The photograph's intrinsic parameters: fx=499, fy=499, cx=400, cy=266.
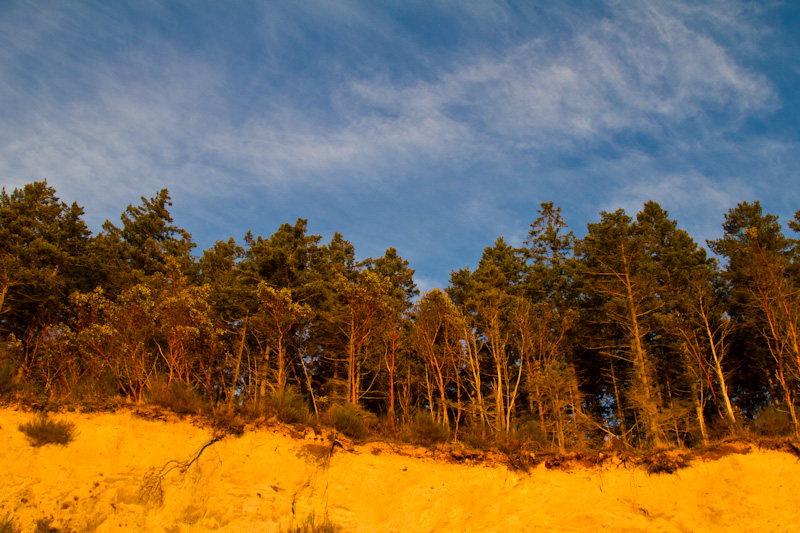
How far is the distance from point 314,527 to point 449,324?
44.4ft

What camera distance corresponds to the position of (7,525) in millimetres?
11180

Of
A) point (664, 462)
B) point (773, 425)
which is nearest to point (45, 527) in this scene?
point (664, 462)

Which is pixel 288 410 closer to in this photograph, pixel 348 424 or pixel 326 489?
pixel 348 424

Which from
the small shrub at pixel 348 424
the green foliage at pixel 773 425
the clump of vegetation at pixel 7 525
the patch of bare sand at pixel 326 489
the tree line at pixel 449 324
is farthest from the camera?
the tree line at pixel 449 324

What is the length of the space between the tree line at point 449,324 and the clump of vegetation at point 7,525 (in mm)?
6424

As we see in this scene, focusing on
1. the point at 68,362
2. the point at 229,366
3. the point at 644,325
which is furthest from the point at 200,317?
the point at 644,325

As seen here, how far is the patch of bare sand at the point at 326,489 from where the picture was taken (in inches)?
476

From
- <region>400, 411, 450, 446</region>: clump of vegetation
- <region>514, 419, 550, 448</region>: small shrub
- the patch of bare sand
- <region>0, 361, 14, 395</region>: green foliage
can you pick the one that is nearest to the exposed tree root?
the patch of bare sand

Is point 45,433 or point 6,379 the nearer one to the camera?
→ point 45,433

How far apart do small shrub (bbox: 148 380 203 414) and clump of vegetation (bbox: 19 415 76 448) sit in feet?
7.21

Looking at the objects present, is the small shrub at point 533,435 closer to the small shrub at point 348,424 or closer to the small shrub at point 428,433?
the small shrub at point 428,433

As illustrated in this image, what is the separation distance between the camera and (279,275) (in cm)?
2675

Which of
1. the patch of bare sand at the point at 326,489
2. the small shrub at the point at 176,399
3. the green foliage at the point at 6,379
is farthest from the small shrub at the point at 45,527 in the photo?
the green foliage at the point at 6,379

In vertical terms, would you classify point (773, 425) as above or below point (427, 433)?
below
